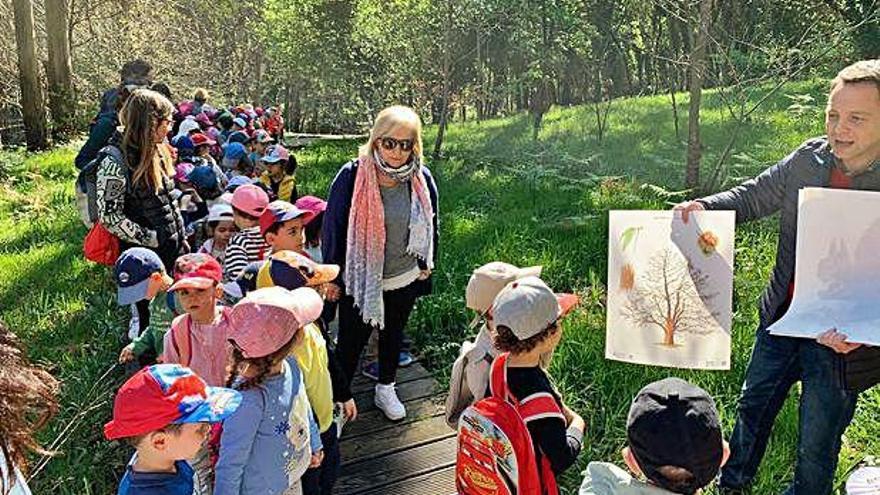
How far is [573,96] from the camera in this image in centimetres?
1903

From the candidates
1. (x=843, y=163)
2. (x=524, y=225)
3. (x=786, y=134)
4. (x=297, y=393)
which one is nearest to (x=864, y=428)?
(x=843, y=163)

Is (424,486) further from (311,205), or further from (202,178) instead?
(202,178)

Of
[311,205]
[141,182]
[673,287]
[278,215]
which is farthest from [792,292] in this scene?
[141,182]

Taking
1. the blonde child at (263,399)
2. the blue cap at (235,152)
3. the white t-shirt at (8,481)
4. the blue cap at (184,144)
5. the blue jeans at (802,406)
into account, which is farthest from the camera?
the blue cap at (235,152)

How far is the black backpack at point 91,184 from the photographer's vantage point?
4043 mm

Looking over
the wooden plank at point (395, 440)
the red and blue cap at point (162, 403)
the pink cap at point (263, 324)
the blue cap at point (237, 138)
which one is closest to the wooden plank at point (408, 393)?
the wooden plank at point (395, 440)

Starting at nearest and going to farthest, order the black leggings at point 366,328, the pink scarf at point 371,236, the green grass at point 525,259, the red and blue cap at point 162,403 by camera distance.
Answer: the red and blue cap at point 162,403 → the pink scarf at point 371,236 → the green grass at point 525,259 → the black leggings at point 366,328

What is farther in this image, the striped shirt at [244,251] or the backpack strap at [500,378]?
the striped shirt at [244,251]

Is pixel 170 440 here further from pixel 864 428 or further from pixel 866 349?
pixel 864 428

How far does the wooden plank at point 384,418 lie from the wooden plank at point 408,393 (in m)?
0.05

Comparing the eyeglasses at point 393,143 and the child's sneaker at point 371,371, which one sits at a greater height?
the eyeglasses at point 393,143

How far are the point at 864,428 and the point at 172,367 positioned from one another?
350 cm

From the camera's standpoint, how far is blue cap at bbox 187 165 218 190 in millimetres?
6285

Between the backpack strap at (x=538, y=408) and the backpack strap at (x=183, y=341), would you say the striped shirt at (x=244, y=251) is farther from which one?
the backpack strap at (x=538, y=408)
